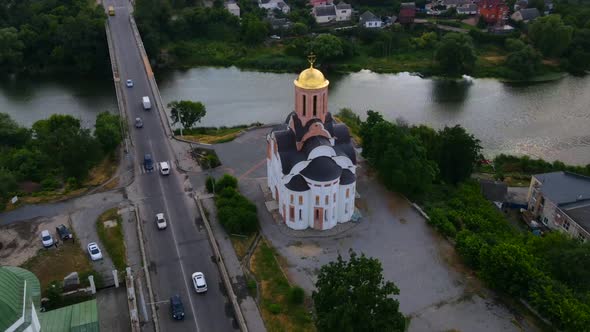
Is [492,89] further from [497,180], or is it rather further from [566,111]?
[497,180]

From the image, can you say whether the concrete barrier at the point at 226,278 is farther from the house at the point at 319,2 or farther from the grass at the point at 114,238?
the house at the point at 319,2

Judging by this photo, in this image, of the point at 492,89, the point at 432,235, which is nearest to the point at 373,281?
the point at 432,235

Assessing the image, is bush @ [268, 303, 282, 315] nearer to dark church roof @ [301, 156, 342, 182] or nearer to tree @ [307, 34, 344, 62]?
dark church roof @ [301, 156, 342, 182]

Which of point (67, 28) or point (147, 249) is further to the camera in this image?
point (67, 28)

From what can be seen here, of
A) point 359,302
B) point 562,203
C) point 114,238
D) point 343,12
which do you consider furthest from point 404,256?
point 343,12

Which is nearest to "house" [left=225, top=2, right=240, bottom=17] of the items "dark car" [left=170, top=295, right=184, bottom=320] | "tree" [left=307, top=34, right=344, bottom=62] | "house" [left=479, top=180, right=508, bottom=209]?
"tree" [left=307, top=34, right=344, bottom=62]

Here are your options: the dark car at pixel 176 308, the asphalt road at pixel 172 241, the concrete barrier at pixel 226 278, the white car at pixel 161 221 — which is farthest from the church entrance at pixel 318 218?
the dark car at pixel 176 308

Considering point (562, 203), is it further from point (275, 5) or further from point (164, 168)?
point (275, 5)
